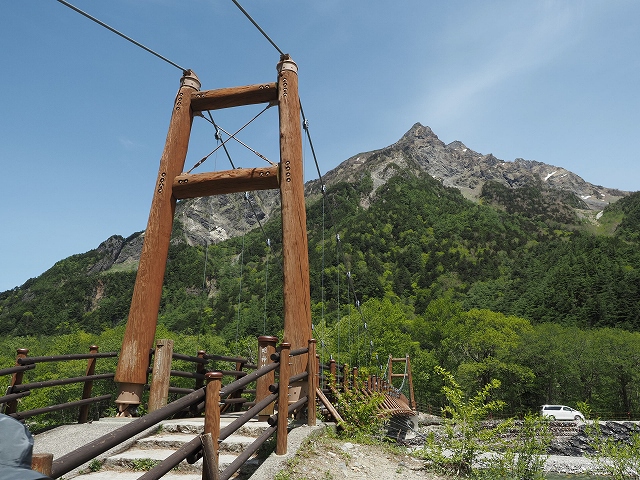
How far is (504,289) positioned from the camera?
74.8 meters

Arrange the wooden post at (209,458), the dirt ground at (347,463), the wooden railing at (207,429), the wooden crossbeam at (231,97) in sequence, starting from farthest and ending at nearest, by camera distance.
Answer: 1. the wooden crossbeam at (231,97)
2. the dirt ground at (347,463)
3. the wooden post at (209,458)
4. the wooden railing at (207,429)

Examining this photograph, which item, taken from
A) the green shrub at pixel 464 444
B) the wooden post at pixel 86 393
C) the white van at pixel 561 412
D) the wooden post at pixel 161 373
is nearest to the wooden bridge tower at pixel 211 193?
the wooden post at pixel 161 373

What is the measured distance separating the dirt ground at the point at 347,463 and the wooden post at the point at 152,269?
2.59 meters

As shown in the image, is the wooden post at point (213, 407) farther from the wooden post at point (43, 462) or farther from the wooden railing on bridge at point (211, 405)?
the wooden post at point (43, 462)

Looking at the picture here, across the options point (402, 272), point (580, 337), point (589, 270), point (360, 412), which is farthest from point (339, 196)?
point (360, 412)

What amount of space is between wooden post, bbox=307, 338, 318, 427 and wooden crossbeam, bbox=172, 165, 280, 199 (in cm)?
241

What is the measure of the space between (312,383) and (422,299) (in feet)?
238

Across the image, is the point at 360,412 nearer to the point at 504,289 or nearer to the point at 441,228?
the point at 504,289

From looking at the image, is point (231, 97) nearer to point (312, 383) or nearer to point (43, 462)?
point (312, 383)

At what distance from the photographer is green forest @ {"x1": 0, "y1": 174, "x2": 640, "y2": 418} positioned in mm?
37562

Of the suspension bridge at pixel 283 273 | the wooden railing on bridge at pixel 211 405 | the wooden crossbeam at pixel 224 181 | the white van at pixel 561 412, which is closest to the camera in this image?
the wooden railing on bridge at pixel 211 405

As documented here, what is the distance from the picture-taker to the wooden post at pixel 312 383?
17.8 feet

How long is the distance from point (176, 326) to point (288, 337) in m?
61.3

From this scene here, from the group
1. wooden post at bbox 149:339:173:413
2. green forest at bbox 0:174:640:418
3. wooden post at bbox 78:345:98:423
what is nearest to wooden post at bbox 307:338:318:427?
wooden post at bbox 149:339:173:413
